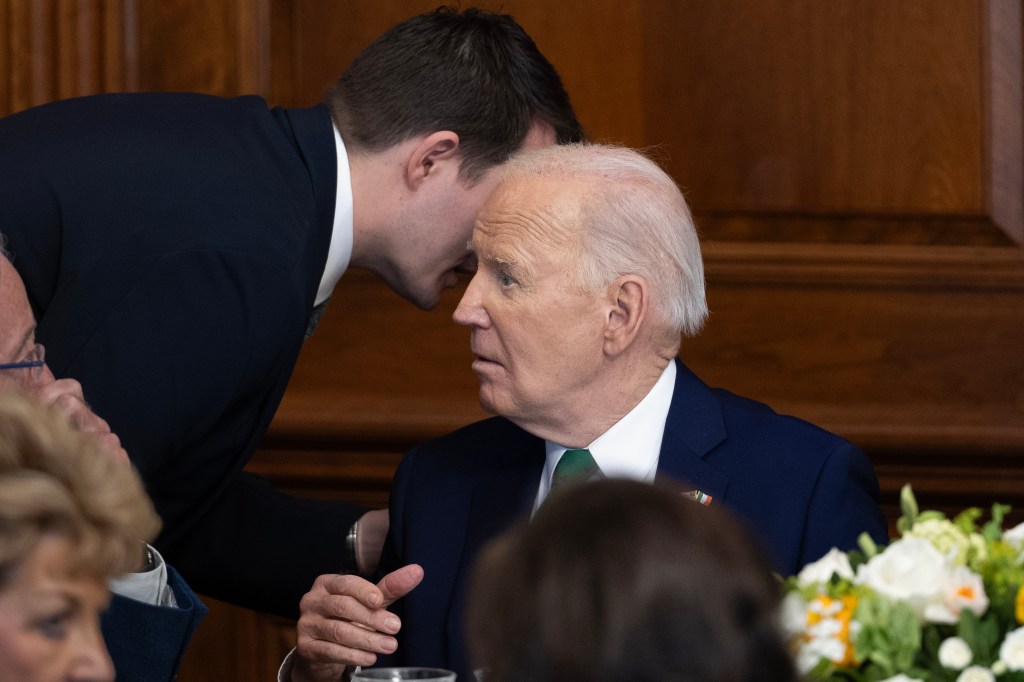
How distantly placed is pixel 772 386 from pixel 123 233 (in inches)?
53.5

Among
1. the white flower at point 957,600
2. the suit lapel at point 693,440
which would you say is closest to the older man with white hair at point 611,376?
the suit lapel at point 693,440

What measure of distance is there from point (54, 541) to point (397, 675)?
42 cm

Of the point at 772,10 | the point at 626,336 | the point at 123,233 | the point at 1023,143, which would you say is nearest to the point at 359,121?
the point at 123,233

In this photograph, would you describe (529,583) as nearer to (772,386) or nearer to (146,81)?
(772,386)

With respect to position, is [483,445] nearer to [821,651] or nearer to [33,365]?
[33,365]

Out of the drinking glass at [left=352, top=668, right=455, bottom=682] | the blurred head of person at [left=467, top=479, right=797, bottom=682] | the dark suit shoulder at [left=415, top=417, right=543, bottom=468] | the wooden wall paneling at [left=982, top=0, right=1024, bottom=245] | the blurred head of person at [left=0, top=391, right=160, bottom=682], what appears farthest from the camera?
the wooden wall paneling at [left=982, top=0, right=1024, bottom=245]

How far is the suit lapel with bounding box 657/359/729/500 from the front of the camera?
1.96 m

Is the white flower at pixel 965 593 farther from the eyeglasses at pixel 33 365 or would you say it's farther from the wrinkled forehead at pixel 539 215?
the eyeglasses at pixel 33 365

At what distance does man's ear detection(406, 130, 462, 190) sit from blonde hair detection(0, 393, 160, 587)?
4.20ft

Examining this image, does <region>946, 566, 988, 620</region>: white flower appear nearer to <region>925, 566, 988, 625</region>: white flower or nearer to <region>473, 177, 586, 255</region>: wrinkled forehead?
<region>925, 566, 988, 625</region>: white flower

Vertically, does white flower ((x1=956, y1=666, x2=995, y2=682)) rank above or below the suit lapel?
above

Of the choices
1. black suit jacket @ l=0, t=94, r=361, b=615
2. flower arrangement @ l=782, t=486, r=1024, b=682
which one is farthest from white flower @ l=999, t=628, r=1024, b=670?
black suit jacket @ l=0, t=94, r=361, b=615

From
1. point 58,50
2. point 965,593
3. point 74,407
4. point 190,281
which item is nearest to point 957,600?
point 965,593

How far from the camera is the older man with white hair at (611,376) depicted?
1.95 m
